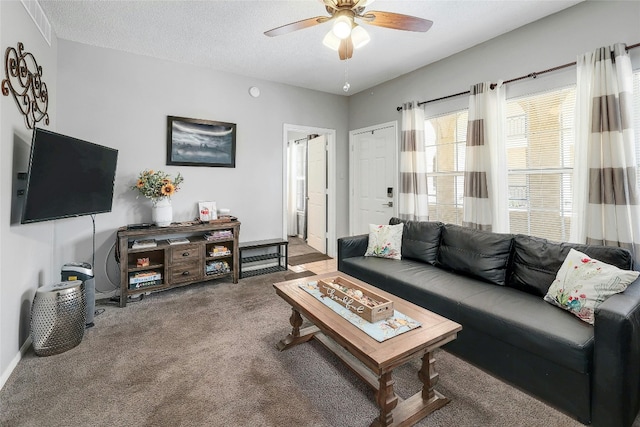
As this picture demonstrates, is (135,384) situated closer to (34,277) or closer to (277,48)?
(34,277)

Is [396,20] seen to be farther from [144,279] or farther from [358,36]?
[144,279]

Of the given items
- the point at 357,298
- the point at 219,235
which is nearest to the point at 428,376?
the point at 357,298

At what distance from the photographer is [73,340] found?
2.21 meters

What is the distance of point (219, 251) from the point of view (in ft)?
11.7

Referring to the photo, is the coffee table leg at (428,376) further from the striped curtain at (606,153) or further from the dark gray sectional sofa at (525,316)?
the striped curtain at (606,153)

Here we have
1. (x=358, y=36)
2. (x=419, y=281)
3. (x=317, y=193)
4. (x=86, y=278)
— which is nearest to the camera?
(x=358, y=36)

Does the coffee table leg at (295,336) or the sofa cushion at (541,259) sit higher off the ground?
the sofa cushion at (541,259)

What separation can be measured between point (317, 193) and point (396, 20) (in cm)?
363

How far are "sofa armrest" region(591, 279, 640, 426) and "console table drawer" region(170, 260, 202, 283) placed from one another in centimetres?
338

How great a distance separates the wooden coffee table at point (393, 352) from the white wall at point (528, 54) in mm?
2494

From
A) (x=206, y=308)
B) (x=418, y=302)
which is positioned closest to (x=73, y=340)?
(x=206, y=308)

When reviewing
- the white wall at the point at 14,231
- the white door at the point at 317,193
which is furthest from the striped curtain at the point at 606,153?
the white wall at the point at 14,231

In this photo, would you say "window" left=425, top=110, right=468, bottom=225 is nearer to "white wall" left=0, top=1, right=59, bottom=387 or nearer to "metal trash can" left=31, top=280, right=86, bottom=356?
"metal trash can" left=31, top=280, right=86, bottom=356

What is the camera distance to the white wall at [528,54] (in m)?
2.24
